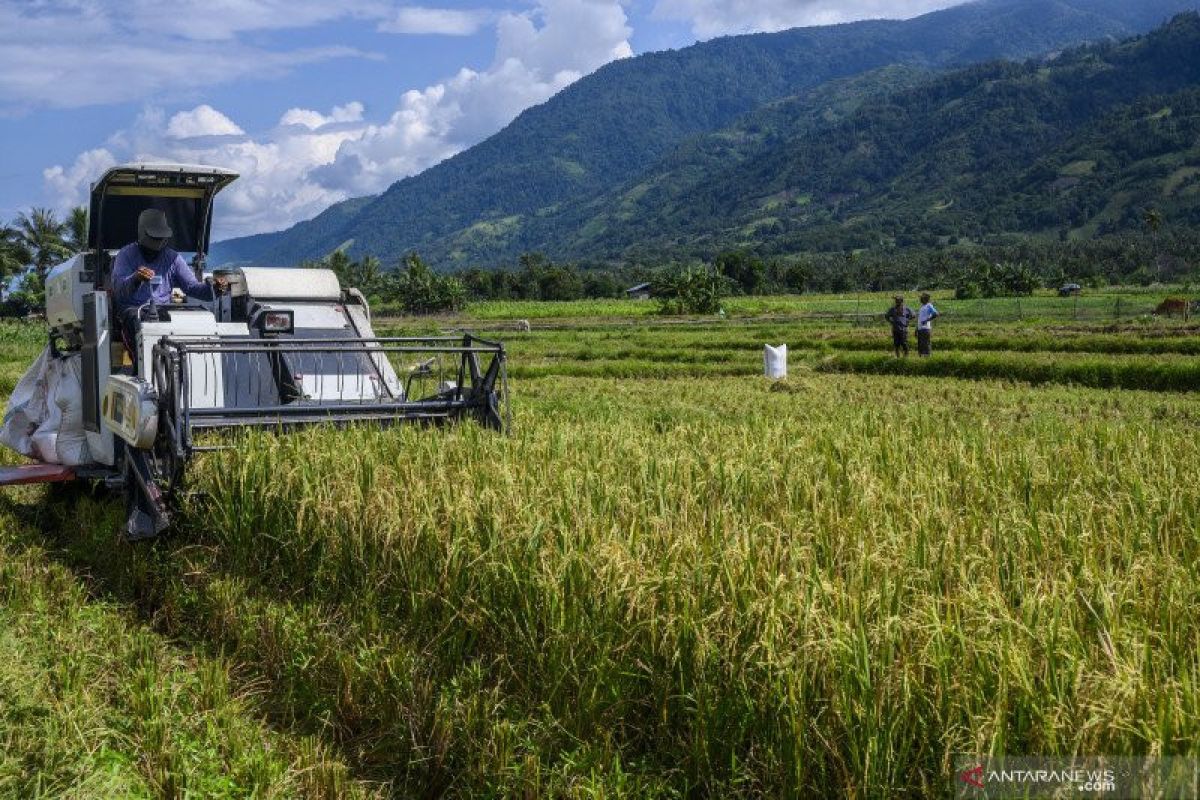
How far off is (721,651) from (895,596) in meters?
0.75

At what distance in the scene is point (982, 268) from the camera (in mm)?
88500

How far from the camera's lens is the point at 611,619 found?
417cm

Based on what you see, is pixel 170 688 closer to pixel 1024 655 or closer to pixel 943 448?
pixel 1024 655

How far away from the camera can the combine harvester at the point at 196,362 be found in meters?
7.27

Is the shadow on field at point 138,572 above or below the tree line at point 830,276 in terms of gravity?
below

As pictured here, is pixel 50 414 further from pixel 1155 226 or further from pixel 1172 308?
pixel 1155 226

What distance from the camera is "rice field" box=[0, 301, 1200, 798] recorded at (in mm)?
3342

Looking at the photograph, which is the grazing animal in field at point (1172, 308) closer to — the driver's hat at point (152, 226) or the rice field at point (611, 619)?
the rice field at point (611, 619)

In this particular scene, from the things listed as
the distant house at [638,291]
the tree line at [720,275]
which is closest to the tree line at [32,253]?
the tree line at [720,275]

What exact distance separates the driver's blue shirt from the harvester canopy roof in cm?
84

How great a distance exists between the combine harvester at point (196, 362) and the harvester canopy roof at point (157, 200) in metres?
0.01

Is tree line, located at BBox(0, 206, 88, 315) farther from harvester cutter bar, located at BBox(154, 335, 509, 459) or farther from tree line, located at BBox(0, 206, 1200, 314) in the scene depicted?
harvester cutter bar, located at BBox(154, 335, 509, 459)

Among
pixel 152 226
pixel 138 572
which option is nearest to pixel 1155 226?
pixel 152 226

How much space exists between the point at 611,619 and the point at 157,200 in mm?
7609
